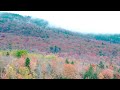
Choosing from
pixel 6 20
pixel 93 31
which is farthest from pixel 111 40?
pixel 6 20

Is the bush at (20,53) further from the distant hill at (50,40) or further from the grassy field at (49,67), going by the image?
the distant hill at (50,40)

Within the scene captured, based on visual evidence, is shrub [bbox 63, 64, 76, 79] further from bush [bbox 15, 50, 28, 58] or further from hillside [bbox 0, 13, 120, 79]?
bush [bbox 15, 50, 28, 58]

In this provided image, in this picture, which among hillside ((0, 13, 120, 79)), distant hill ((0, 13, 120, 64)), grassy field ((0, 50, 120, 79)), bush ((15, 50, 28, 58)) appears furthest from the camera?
distant hill ((0, 13, 120, 64))

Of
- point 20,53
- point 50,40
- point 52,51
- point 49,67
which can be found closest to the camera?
point 49,67

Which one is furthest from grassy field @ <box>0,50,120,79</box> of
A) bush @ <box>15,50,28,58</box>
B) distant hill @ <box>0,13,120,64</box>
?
distant hill @ <box>0,13,120,64</box>

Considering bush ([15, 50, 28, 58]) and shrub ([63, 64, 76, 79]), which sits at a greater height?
bush ([15, 50, 28, 58])

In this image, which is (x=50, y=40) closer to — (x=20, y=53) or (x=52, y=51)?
(x=52, y=51)

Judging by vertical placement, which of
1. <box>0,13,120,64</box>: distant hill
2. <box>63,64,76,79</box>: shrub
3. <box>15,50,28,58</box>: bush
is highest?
<box>0,13,120,64</box>: distant hill

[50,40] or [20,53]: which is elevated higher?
[50,40]

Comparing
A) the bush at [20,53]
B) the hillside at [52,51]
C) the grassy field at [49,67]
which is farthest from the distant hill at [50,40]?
the grassy field at [49,67]

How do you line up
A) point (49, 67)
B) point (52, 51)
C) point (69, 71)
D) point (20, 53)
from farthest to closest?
1. point (52, 51)
2. point (20, 53)
3. point (69, 71)
4. point (49, 67)

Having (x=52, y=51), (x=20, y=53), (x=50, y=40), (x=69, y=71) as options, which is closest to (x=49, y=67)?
(x=69, y=71)
